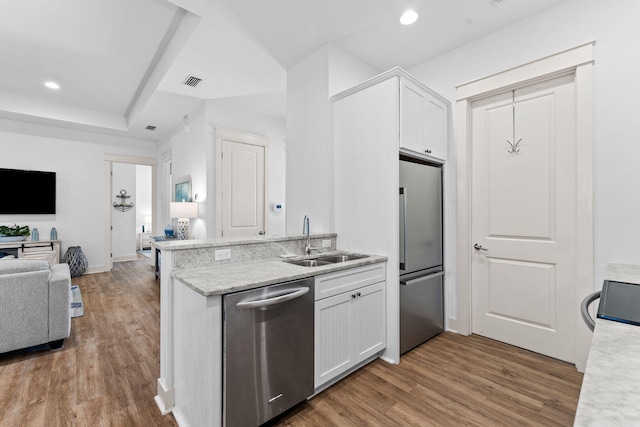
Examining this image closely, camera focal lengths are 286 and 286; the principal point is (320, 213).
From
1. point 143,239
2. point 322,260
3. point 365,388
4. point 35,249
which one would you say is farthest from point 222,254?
point 143,239

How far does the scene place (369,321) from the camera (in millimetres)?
2254

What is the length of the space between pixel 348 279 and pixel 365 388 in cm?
76

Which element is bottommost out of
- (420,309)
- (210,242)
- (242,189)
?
(420,309)

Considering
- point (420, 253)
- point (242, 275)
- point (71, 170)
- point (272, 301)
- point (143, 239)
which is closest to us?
point (272, 301)

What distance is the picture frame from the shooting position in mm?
4926

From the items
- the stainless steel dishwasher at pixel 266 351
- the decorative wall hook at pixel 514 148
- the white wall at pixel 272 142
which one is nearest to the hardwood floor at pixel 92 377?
the stainless steel dishwasher at pixel 266 351

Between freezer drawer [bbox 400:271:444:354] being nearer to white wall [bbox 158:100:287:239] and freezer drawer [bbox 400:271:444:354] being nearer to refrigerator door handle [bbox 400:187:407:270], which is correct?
refrigerator door handle [bbox 400:187:407:270]

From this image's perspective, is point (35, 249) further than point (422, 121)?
Yes

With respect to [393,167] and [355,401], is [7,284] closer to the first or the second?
[355,401]

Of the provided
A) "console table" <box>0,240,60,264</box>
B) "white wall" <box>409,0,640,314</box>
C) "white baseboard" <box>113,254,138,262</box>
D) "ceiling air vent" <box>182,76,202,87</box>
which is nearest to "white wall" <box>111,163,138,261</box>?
"white baseboard" <box>113,254,138,262</box>

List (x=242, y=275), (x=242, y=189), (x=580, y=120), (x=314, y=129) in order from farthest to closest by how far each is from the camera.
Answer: (x=242, y=189)
(x=314, y=129)
(x=580, y=120)
(x=242, y=275)

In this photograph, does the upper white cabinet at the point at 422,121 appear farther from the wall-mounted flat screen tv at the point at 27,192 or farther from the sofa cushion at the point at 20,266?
the wall-mounted flat screen tv at the point at 27,192

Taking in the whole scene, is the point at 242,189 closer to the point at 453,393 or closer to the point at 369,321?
the point at 369,321

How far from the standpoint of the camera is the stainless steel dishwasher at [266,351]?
4.79 ft
